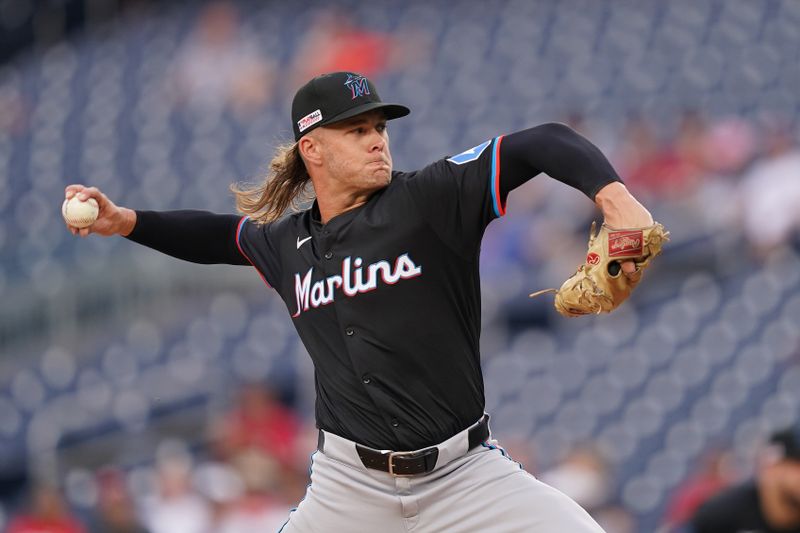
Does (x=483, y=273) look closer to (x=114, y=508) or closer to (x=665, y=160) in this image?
(x=665, y=160)

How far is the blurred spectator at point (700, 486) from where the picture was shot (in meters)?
5.52

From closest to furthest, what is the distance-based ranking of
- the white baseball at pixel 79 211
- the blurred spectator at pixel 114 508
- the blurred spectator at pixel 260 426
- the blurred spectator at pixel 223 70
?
the white baseball at pixel 79 211 < the blurred spectator at pixel 114 508 < the blurred spectator at pixel 260 426 < the blurred spectator at pixel 223 70

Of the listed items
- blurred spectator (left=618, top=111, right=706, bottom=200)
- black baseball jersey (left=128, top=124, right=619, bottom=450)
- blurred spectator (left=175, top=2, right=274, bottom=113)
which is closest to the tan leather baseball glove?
black baseball jersey (left=128, top=124, right=619, bottom=450)

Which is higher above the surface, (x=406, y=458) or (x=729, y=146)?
(x=729, y=146)

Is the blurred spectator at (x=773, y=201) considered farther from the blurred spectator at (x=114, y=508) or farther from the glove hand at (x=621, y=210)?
the glove hand at (x=621, y=210)

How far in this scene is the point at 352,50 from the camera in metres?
10.5

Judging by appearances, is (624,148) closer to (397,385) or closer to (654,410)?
(654,410)

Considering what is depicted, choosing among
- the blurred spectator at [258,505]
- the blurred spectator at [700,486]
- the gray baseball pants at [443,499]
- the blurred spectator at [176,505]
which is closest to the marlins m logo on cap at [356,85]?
the gray baseball pants at [443,499]

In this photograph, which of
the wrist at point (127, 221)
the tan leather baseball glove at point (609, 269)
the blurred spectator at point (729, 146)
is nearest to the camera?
the tan leather baseball glove at point (609, 269)

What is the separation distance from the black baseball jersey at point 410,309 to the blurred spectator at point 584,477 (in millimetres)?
3252

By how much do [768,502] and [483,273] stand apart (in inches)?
135

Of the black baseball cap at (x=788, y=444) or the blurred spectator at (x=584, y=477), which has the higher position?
the black baseball cap at (x=788, y=444)

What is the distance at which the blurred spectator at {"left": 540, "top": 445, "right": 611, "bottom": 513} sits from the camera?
19.5 feet

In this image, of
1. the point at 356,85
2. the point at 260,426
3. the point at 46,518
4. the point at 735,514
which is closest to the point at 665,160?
the point at 260,426
